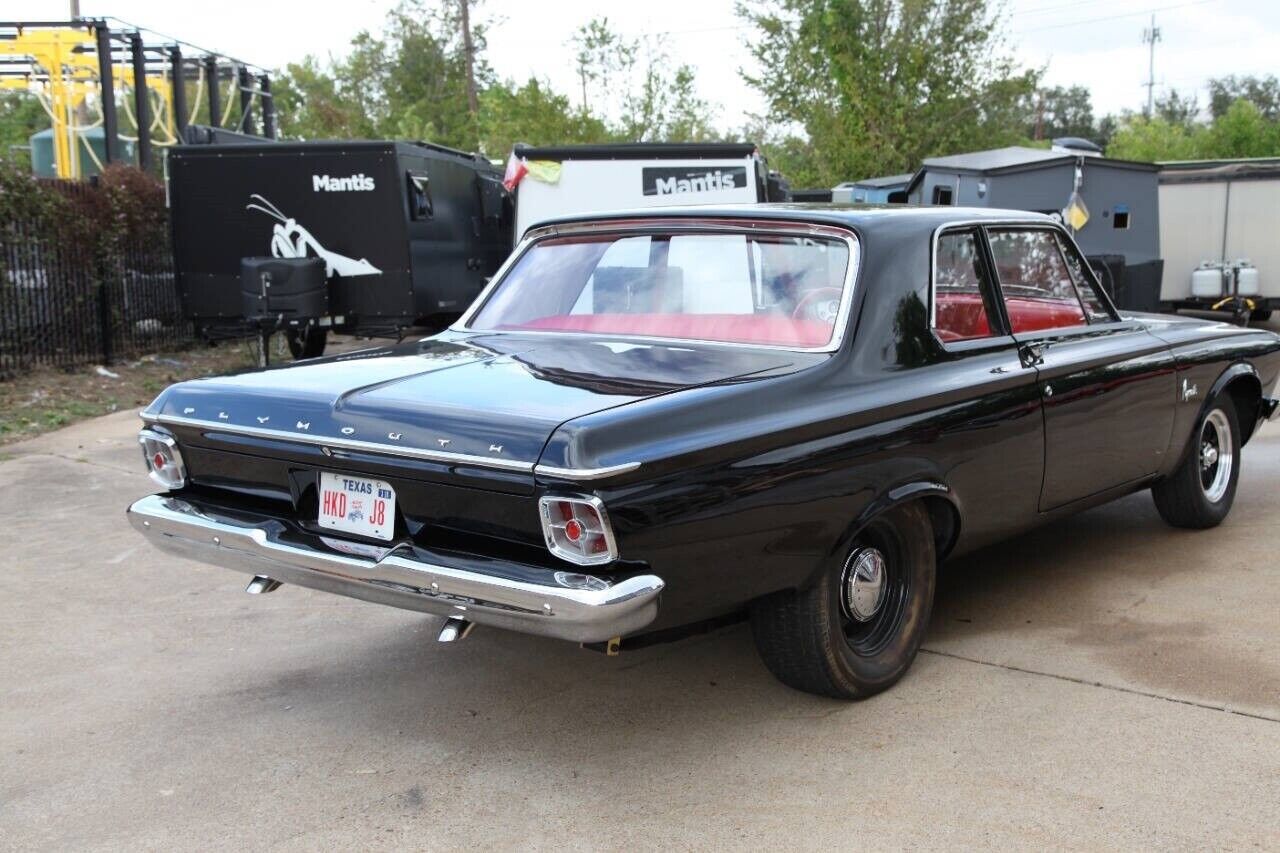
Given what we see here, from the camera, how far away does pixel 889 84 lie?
91.3 feet

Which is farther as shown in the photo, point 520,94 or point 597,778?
point 520,94

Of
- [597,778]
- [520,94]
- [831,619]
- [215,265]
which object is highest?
[520,94]

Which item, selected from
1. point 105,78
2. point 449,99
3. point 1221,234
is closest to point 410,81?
point 449,99

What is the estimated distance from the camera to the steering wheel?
158 inches

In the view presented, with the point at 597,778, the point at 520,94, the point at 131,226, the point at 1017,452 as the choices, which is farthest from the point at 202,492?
the point at 520,94

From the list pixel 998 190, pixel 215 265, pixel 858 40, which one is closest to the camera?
pixel 215 265

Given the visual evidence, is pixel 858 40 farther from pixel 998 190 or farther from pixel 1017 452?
pixel 1017 452

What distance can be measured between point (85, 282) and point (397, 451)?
10375 millimetres

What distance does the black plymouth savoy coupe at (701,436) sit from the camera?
3.18 m

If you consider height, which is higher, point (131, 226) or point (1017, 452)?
point (131, 226)

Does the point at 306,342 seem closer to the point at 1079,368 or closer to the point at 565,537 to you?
the point at 1079,368

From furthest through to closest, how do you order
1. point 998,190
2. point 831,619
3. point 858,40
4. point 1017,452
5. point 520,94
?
point 858,40 → point 520,94 → point 998,190 → point 1017,452 → point 831,619

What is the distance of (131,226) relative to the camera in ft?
44.3

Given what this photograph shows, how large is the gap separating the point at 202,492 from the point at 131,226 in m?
10.6
